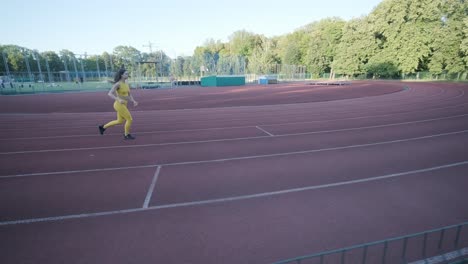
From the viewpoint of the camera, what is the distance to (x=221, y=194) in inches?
164

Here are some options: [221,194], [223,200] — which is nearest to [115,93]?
[221,194]

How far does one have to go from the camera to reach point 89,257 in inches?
108

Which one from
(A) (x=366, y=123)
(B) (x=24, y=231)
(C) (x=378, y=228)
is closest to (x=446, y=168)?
(C) (x=378, y=228)

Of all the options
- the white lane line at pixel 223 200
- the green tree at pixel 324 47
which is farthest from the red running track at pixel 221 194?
the green tree at pixel 324 47

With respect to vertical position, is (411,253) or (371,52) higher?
(371,52)

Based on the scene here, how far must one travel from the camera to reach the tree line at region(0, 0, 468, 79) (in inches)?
1469

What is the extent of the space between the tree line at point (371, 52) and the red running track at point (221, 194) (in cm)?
3551

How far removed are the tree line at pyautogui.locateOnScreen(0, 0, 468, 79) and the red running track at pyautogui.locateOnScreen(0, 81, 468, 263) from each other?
3551 cm

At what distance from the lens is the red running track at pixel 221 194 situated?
295 cm

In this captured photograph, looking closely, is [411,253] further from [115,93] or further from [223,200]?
[115,93]

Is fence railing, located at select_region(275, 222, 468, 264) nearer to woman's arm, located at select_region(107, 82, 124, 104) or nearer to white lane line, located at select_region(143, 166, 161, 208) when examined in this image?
white lane line, located at select_region(143, 166, 161, 208)

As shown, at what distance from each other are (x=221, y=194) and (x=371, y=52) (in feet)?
185

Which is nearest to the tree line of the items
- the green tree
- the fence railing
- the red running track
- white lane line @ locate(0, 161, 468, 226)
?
the green tree

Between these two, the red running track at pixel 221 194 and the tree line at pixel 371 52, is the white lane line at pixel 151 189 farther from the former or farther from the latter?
the tree line at pixel 371 52
